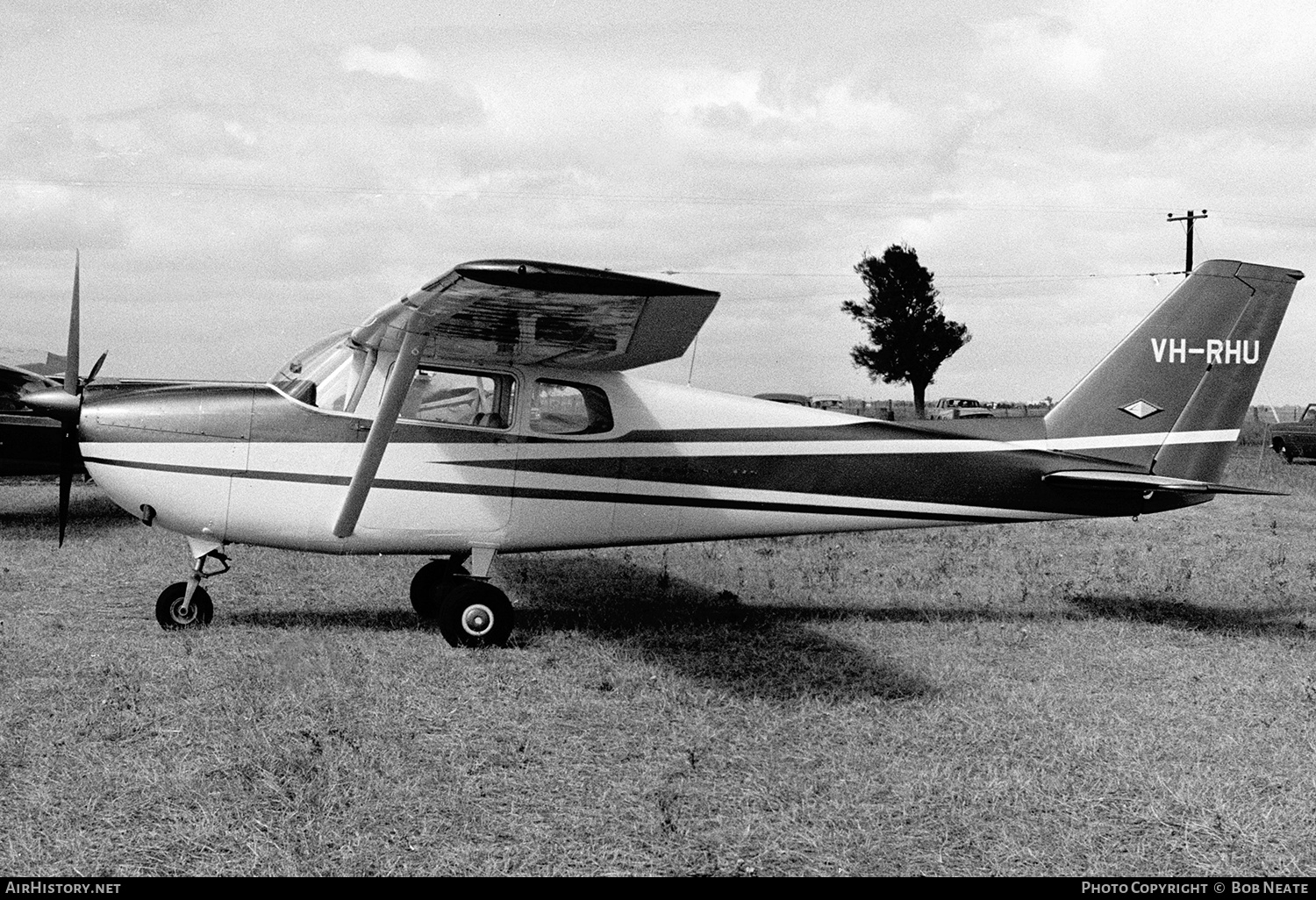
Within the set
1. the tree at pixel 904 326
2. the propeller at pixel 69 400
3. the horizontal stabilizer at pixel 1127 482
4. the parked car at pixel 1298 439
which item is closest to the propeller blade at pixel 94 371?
the propeller at pixel 69 400

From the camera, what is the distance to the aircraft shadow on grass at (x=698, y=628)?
6844 millimetres

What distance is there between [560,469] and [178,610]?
2830mm

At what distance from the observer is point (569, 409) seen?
8203mm

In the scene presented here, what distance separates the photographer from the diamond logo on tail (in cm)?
908

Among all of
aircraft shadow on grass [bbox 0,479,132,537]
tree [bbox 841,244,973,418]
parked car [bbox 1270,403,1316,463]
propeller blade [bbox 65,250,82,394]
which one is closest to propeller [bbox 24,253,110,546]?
propeller blade [bbox 65,250,82,394]

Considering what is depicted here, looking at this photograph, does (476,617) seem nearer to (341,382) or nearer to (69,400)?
(341,382)

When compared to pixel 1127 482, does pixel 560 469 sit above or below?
below

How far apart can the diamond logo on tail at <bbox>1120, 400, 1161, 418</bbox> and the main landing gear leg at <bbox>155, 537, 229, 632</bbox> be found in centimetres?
691

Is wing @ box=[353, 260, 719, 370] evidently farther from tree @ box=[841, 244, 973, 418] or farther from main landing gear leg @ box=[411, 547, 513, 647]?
tree @ box=[841, 244, 973, 418]

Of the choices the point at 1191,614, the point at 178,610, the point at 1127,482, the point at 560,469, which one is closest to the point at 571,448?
the point at 560,469

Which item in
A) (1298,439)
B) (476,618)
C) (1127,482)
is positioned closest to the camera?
(476,618)

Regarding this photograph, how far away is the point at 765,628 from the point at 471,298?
356 cm

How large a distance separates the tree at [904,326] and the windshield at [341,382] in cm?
5116

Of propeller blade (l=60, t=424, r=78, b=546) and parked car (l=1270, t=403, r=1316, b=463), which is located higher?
parked car (l=1270, t=403, r=1316, b=463)
